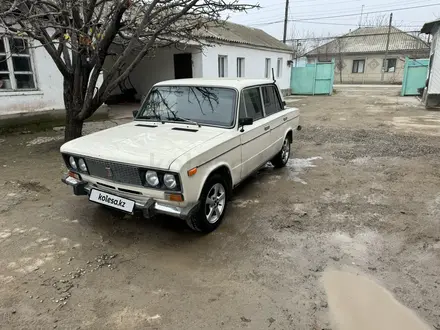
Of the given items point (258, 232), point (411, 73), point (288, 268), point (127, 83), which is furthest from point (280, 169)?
point (411, 73)

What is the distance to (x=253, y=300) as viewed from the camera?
274cm

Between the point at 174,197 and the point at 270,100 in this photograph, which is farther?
the point at 270,100

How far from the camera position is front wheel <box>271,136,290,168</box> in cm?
606

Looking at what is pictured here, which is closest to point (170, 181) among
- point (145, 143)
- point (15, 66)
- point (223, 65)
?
point (145, 143)

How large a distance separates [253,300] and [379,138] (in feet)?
25.0

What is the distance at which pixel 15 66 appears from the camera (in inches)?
364

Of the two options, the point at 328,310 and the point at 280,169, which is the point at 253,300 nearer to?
the point at 328,310

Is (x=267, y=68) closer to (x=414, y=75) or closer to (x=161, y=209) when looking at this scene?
(x=414, y=75)

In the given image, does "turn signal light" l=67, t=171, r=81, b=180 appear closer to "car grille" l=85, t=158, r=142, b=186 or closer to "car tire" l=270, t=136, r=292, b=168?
"car grille" l=85, t=158, r=142, b=186

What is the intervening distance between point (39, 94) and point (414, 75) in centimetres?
2129

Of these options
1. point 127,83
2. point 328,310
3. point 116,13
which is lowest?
point 328,310

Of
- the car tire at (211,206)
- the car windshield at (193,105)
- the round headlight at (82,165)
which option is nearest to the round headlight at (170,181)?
the car tire at (211,206)

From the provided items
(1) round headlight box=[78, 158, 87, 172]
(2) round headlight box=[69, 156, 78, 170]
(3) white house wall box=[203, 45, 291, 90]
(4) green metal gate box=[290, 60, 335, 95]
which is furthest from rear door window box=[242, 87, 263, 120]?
(4) green metal gate box=[290, 60, 335, 95]

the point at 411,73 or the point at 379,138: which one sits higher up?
the point at 411,73
